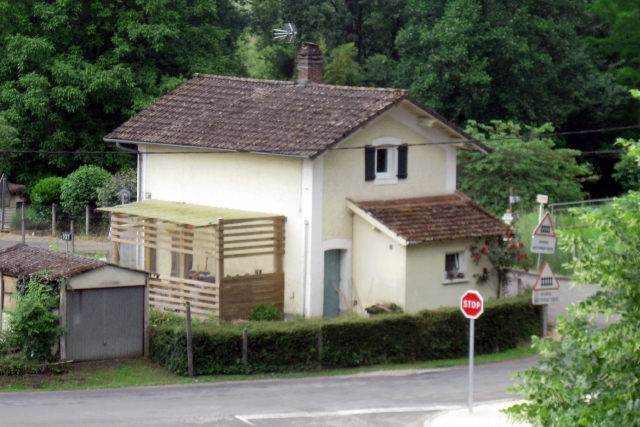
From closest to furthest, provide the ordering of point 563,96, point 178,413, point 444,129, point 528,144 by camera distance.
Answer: point 178,413
point 444,129
point 528,144
point 563,96

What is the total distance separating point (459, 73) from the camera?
46.6m

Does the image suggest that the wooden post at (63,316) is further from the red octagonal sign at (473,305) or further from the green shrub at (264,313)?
the red octagonal sign at (473,305)

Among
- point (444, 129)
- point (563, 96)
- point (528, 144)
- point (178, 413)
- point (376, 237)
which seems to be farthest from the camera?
point (563, 96)

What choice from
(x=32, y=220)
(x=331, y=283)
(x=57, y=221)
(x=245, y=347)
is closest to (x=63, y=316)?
(x=245, y=347)

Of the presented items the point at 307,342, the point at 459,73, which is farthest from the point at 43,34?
the point at 307,342

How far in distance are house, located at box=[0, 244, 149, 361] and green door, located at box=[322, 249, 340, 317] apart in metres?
6.11

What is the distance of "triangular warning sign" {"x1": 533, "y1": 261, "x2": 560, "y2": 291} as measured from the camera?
23.5 meters

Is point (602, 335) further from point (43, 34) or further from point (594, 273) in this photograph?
point (43, 34)

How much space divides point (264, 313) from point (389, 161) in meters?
5.72

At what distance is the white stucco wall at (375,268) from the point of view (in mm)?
26328

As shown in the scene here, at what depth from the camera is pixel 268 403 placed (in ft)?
63.4

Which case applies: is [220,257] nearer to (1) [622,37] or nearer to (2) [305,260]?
(2) [305,260]

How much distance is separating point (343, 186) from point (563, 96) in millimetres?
29326

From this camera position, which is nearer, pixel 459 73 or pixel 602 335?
pixel 602 335
